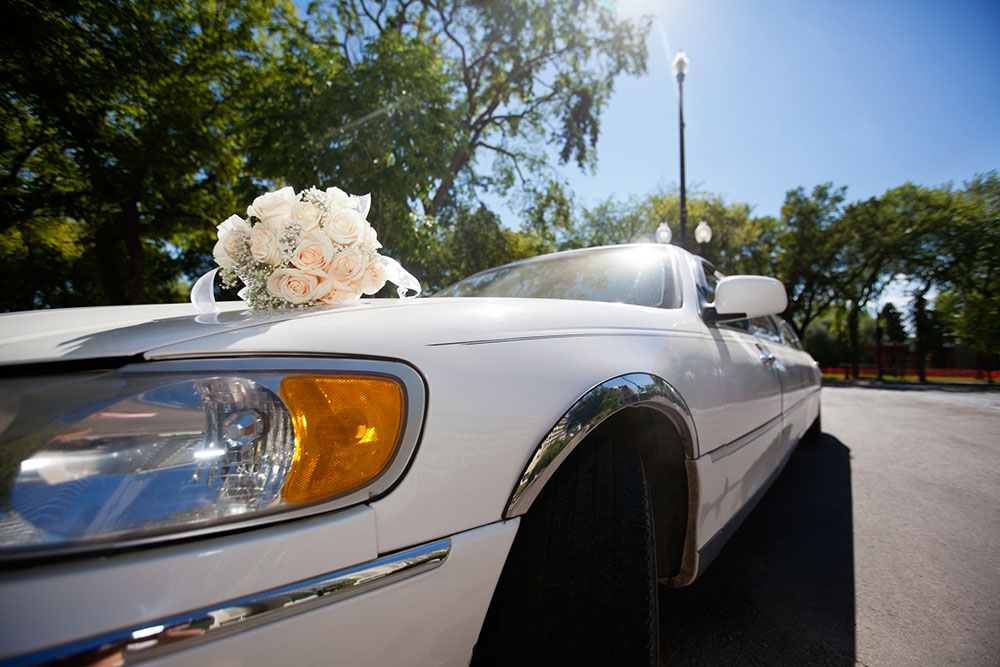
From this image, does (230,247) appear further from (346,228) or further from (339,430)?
(339,430)

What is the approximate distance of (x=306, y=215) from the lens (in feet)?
4.25

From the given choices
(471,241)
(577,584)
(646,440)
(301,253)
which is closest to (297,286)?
(301,253)

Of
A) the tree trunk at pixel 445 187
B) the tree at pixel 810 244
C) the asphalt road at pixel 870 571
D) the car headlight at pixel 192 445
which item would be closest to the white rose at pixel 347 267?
the car headlight at pixel 192 445

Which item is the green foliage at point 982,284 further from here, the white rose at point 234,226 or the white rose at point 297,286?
the white rose at point 234,226

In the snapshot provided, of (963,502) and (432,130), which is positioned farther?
(432,130)

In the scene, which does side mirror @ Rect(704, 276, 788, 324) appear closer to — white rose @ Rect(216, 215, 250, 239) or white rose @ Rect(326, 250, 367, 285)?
white rose @ Rect(326, 250, 367, 285)

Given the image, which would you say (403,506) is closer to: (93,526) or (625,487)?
(93,526)

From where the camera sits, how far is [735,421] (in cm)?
183

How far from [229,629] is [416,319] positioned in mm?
601

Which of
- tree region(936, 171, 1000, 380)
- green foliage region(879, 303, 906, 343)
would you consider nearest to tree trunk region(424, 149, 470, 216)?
tree region(936, 171, 1000, 380)

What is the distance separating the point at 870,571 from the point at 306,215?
274cm

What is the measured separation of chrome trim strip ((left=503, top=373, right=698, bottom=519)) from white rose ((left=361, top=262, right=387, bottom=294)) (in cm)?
63

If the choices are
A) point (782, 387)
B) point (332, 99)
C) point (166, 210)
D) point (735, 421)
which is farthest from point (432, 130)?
point (166, 210)

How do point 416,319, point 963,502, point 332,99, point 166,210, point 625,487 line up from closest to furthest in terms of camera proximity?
point 416,319
point 625,487
point 963,502
point 332,99
point 166,210
